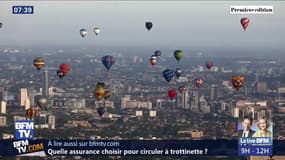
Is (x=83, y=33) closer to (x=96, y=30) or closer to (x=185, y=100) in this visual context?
(x=96, y=30)

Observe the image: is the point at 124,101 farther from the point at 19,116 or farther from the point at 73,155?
the point at 73,155

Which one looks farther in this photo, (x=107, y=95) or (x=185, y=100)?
(x=185, y=100)

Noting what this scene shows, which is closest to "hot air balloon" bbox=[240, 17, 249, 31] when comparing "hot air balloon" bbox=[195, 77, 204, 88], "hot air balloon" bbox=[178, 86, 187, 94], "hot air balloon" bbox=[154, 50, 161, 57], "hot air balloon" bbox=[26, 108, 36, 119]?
"hot air balloon" bbox=[178, 86, 187, 94]

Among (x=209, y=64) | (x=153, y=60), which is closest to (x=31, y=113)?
(x=153, y=60)

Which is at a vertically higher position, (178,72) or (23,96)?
(178,72)

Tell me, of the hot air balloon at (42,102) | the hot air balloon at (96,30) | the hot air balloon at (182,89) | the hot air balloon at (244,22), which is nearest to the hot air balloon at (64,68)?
the hot air balloon at (96,30)

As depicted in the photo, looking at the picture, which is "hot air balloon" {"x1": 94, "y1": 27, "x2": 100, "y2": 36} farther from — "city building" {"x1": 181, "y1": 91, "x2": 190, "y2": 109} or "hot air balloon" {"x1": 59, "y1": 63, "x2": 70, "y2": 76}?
"city building" {"x1": 181, "y1": 91, "x2": 190, "y2": 109}
